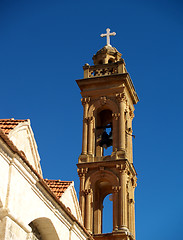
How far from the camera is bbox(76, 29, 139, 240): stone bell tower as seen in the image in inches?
1086

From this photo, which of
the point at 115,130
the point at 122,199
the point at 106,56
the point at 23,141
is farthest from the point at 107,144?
the point at 23,141

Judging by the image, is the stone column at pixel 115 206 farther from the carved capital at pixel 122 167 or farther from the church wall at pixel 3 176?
the church wall at pixel 3 176

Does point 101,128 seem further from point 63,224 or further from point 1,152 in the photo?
point 1,152

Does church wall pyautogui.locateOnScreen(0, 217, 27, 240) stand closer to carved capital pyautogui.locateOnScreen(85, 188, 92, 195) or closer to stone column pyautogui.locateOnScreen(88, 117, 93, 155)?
carved capital pyautogui.locateOnScreen(85, 188, 92, 195)

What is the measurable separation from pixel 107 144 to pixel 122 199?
3647mm

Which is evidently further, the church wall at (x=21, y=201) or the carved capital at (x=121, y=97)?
the carved capital at (x=121, y=97)

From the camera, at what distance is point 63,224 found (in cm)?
1805

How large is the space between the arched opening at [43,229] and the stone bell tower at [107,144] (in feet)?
31.1

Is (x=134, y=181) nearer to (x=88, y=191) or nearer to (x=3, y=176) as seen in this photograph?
(x=88, y=191)

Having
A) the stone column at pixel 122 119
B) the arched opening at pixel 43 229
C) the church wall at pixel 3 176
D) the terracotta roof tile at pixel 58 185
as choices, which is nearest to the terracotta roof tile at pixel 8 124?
the church wall at pixel 3 176

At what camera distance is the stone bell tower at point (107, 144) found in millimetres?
27594

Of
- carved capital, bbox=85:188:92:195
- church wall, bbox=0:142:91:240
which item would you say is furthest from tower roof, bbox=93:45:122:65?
church wall, bbox=0:142:91:240

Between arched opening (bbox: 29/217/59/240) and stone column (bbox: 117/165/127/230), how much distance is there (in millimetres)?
9734

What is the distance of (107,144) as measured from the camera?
30.0m
